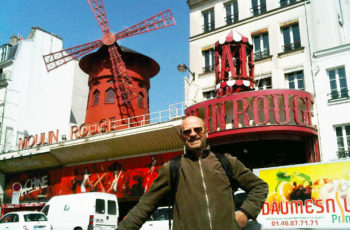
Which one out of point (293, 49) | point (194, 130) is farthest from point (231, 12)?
point (194, 130)

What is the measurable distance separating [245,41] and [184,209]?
1160 centimetres

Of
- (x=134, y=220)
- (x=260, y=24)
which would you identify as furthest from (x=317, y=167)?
(x=260, y=24)

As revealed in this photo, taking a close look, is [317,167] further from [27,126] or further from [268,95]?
[27,126]

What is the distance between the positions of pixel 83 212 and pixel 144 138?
5.18m

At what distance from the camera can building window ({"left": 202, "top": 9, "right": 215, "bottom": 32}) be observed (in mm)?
16112

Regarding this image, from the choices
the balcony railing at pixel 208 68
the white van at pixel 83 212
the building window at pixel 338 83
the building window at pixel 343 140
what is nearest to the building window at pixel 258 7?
the balcony railing at pixel 208 68

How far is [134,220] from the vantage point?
6.81ft

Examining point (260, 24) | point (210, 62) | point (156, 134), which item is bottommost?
point (156, 134)

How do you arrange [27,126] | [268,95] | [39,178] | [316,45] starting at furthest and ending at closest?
[27,126], [39,178], [316,45], [268,95]

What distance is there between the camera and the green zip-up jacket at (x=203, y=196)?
6.64 feet

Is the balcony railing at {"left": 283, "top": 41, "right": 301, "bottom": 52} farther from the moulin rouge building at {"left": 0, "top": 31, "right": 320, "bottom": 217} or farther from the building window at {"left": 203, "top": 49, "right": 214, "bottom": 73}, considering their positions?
the building window at {"left": 203, "top": 49, "right": 214, "bottom": 73}

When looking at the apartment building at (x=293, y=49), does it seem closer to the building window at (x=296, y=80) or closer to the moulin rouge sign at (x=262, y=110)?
the building window at (x=296, y=80)

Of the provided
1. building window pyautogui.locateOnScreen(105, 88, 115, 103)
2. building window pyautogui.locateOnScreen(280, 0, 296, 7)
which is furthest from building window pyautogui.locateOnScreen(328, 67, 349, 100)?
building window pyautogui.locateOnScreen(105, 88, 115, 103)

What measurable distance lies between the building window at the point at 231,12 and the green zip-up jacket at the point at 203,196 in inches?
554
